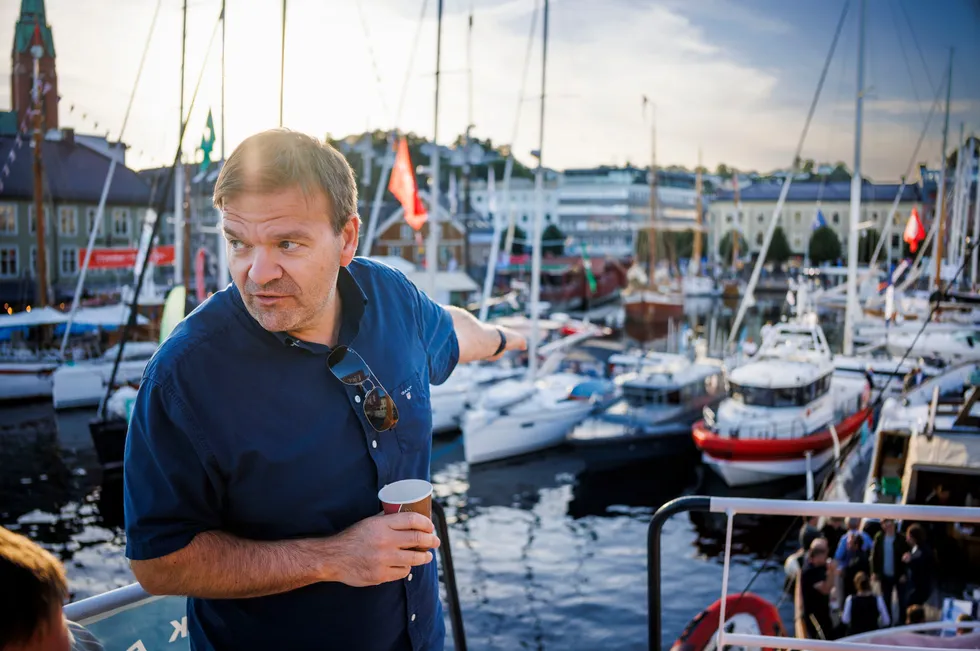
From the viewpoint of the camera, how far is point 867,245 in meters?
54.6

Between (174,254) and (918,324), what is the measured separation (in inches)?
910

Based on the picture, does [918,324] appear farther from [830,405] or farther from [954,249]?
[830,405]

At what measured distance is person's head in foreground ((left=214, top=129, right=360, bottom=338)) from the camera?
1478 millimetres

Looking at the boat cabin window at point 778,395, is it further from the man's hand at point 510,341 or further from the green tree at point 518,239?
the green tree at point 518,239

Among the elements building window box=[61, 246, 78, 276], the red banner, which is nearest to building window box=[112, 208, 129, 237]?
building window box=[61, 246, 78, 276]

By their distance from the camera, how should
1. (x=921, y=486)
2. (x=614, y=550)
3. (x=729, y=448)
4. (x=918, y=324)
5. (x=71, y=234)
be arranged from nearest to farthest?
1. (x=921, y=486)
2. (x=614, y=550)
3. (x=729, y=448)
4. (x=918, y=324)
5. (x=71, y=234)

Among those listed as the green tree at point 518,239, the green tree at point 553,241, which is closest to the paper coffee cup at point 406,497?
the green tree at point 518,239

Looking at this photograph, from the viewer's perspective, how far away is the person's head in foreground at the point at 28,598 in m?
1.10

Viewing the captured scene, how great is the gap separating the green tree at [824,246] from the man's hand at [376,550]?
2375 inches

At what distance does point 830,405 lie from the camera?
54.6ft

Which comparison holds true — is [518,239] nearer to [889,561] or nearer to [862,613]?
[889,561]

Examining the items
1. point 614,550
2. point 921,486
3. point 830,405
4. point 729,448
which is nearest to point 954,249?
point 830,405

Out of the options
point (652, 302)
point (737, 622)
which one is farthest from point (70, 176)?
point (737, 622)

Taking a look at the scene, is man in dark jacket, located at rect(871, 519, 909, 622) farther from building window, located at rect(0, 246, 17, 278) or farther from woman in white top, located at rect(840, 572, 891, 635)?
building window, located at rect(0, 246, 17, 278)
